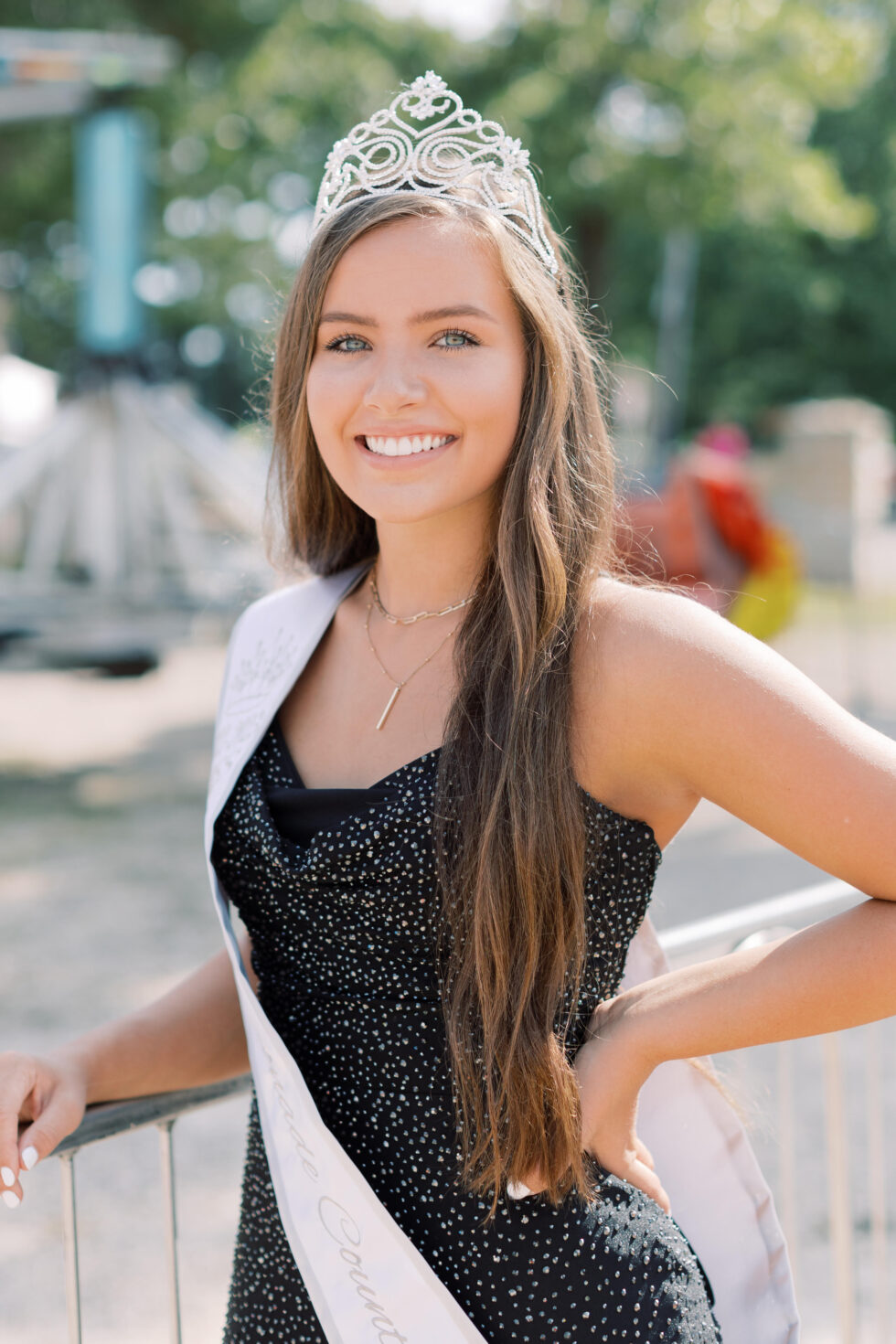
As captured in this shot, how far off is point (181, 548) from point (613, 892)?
818 cm

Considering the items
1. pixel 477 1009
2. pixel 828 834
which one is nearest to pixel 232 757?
pixel 477 1009

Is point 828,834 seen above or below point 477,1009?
above

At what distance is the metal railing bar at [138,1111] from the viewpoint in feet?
5.09

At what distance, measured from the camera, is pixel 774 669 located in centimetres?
132

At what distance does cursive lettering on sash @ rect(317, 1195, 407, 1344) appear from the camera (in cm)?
139

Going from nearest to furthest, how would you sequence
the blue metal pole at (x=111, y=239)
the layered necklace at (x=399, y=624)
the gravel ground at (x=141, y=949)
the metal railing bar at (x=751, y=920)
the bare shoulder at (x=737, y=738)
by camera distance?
the bare shoulder at (x=737, y=738) → the layered necklace at (x=399, y=624) → the metal railing bar at (x=751, y=920) → the gravel ground at (x=141, y=949) → the blue metal pole at (x=111, y=239)

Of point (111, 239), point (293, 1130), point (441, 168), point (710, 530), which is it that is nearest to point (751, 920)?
point (293, 1130)

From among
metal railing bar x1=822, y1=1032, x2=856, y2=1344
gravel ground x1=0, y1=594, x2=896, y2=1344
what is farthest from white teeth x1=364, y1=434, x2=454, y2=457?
metal railing bar x1=822, y1=1032, x2=856, y2=1344

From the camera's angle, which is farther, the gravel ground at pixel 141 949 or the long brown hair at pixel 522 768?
the gravel ground at pixel 141 949

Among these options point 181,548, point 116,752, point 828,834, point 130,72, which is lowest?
point 116,752

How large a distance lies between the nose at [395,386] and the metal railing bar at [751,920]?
36.7 inches

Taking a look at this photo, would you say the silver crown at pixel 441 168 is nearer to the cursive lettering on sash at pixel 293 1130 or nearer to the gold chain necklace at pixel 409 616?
the gold chain necklace at pixel 409 616

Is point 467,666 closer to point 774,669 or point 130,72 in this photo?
point 774,669

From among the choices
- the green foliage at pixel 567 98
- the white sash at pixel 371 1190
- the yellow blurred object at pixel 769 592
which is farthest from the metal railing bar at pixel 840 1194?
the green foliage at pixel 567 98
